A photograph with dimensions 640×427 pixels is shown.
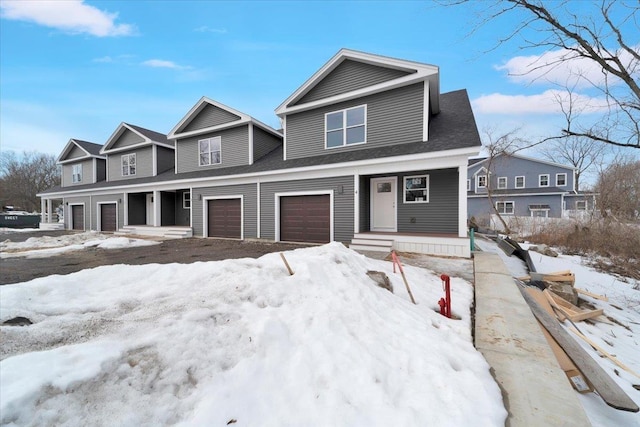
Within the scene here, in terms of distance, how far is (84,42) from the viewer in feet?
41.8

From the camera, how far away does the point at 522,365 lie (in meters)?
2.68

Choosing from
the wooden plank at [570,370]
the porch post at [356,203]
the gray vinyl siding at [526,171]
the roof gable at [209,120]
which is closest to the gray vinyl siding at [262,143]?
the roof gable at [209,120]

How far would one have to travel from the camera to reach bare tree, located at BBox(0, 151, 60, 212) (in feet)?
123

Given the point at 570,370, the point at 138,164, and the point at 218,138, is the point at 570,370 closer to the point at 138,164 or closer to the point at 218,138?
the point at 218,138

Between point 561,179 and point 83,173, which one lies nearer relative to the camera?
Result: point 83,173

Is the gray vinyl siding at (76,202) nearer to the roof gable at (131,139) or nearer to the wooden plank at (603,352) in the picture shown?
the roof gable at (131,139)

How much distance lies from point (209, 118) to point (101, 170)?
12304 millimetres

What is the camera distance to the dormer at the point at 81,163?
61.9 ft

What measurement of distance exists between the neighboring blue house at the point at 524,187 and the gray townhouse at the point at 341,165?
17.8 meters

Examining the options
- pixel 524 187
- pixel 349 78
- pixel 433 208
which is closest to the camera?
pixel 433 208

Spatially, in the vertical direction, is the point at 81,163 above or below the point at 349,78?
below

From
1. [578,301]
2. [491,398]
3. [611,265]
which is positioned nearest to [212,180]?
[491,398]

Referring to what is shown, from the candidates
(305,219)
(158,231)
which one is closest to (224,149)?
(158,231)

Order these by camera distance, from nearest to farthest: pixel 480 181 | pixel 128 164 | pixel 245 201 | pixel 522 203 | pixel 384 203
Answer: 1. pixel 384 203
2. pixel 245 201
3. pixel 128 164
4. pixel 522 203
5. pixel 480 181
